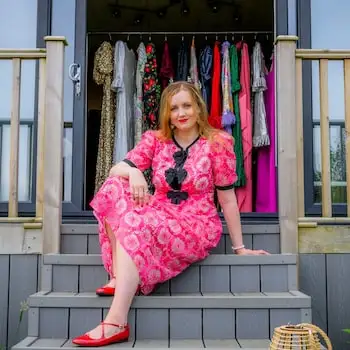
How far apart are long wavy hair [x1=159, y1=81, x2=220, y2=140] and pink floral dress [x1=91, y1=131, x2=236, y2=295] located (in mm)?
41

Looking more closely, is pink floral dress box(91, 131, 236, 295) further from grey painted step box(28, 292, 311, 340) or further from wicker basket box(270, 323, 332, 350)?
wicker basket box(270, 323, 332, 350)

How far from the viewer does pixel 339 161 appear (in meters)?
3.33

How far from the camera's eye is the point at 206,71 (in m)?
4.36

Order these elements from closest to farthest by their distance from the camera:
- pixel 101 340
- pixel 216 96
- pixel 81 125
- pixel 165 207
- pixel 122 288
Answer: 1. pixel 101 340
2. pixel 122 288
3. pixel 165 207
4. pixel 81 125
5. pixel 216 96

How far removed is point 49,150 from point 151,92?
1.61 metres

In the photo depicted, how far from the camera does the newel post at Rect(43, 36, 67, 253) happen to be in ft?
9.57

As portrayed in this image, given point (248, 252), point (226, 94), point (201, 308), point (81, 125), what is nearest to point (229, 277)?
point (248, 252)

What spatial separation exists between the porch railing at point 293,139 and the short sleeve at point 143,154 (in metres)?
0.67

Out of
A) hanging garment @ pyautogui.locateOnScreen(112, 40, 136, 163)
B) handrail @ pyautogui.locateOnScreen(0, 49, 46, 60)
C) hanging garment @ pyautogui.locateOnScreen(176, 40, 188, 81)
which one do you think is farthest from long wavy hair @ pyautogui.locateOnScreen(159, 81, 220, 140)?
hanging garment @ pyautogui.locateOnScreen(176, 40, 188, 81)

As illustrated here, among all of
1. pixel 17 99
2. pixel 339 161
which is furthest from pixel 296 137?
pixel 17 99

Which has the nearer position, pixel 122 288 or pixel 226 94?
pixel 122 288

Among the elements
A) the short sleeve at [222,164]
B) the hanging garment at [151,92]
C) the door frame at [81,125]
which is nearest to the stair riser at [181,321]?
the short sleeve at [222,164]

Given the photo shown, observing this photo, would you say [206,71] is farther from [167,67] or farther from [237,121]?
[237,121]

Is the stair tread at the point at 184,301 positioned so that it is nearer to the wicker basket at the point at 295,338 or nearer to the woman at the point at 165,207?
the woman at the point at 165,207
